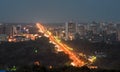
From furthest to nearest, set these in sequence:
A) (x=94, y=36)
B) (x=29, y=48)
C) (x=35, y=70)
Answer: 1. (x=94, y=36)
2. (x=29, y=48)
3. (x=35, y=70)

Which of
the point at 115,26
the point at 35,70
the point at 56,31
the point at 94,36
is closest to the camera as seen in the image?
the point at 35,70

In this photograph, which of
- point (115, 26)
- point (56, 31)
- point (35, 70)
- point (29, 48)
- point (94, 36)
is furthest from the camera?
point (115, 26)

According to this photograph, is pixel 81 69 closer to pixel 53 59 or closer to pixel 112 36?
Result: pixel 53 59

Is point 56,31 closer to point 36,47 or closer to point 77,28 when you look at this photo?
point 77,28

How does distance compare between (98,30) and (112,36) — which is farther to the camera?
(98,30)

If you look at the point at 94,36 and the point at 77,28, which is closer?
the point at 94,36

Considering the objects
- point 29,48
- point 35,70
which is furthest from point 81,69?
point 29,48

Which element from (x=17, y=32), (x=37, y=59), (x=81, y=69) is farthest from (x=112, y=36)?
(x=81, y=69)

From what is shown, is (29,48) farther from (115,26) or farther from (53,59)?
(115,26)

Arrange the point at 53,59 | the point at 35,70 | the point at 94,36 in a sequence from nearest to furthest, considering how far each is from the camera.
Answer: the point at 35,70 → the point at 53,59 → the point at 94,36
